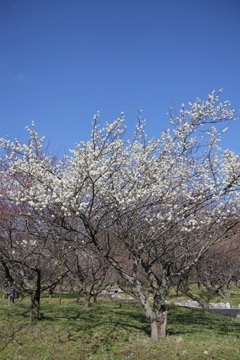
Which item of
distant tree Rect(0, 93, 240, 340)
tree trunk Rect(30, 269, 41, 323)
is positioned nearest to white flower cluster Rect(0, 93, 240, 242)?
distant tree Rect(0, 93, 240, 340)

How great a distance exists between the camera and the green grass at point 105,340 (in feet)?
28.2

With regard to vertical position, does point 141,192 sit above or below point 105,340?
above

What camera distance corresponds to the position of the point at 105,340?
9.95 meters

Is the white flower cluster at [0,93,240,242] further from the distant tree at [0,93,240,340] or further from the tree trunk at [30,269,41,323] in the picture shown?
the tree trunk at [30,269,41,323]

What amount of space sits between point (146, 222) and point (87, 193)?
220 cm

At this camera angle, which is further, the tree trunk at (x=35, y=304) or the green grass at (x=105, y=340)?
the tree trunk at (x=35, y=304)

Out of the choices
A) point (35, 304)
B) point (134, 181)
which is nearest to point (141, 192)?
point (134, 181)

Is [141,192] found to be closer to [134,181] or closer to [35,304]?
[134,181]

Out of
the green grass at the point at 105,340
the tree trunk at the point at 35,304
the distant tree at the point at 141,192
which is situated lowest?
the green grass at the point at 105,340

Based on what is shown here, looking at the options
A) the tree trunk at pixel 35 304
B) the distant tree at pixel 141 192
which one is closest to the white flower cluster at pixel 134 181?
the distant tree at pixel 141 192

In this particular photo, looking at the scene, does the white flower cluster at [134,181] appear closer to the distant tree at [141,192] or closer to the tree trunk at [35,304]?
the distant tree at [141,192]

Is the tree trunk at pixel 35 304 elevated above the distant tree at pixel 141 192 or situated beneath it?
situated beneath

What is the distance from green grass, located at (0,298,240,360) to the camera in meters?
8.60

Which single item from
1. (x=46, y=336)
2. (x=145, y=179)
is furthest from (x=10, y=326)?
(x=145, y=179)
